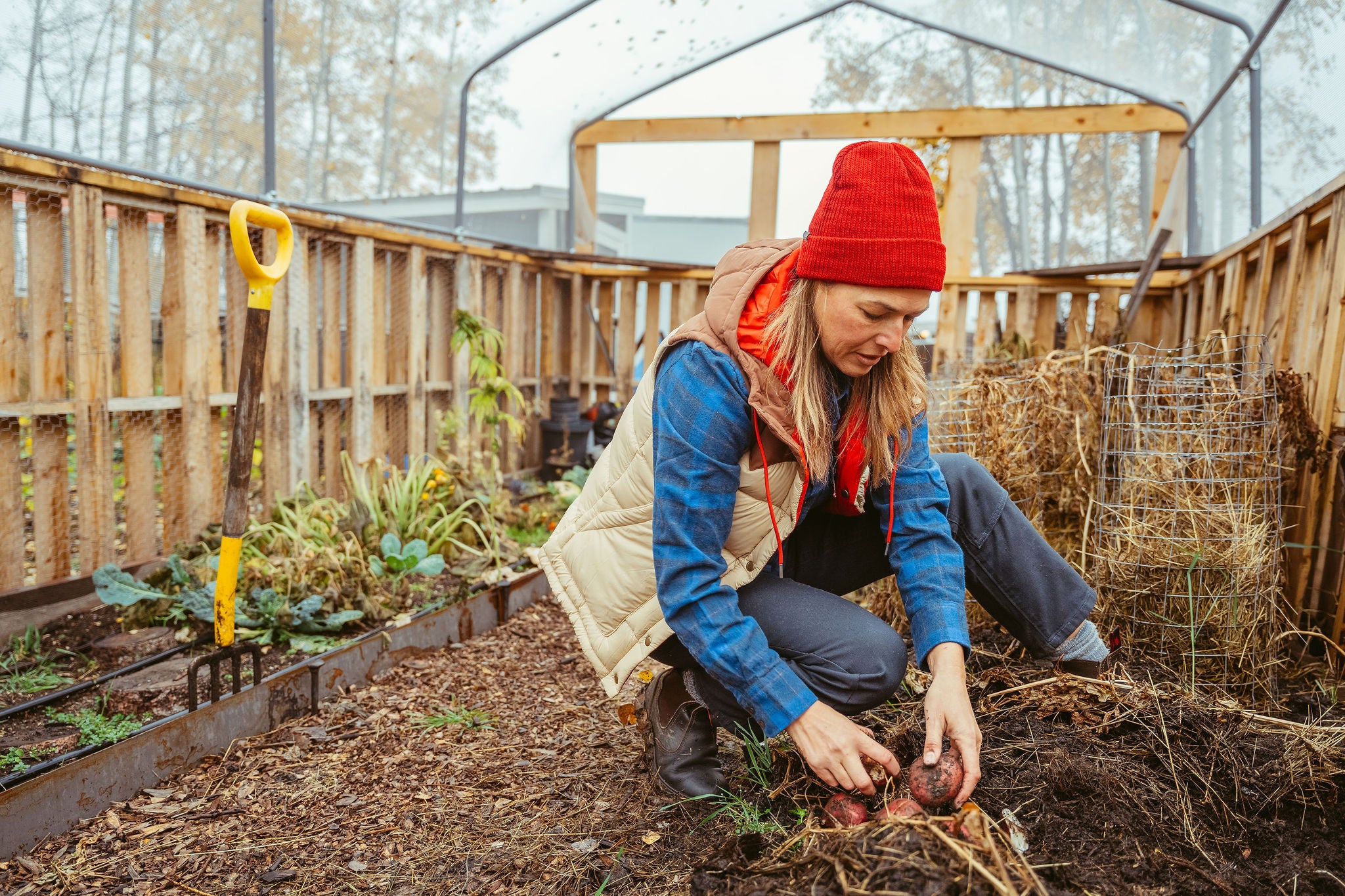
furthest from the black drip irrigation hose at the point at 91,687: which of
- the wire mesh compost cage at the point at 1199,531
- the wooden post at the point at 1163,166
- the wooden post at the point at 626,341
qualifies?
the wooden post at the point at 1163,166

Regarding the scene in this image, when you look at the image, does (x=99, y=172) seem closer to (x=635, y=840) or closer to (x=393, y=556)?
(x=393, y=556)

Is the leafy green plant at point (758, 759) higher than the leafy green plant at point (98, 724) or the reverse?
higher

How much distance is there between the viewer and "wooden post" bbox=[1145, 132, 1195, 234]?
592cm

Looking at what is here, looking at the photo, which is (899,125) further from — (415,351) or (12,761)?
(12,761)

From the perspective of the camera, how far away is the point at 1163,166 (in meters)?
5.99

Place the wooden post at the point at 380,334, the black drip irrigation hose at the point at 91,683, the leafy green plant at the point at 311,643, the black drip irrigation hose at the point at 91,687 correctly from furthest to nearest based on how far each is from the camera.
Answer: the wooden post at the point at 380,334, the leafy green plant at the point at 311,643, the black drip irrigation hose at the point at 91,683, the black drip irrigation hose at the point at 91,687

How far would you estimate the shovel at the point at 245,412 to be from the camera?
196 centimetres

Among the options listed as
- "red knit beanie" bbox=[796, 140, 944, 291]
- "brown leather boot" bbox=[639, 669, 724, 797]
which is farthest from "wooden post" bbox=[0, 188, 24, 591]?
"red knit beanie" bbox=[796, 140, 944, 291]

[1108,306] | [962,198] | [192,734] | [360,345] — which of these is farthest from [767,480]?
[962,198]

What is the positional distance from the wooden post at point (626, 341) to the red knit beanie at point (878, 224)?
16.3 ft

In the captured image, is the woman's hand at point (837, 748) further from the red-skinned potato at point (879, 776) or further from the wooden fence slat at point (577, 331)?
the wooden fence slat at point (577, 331)

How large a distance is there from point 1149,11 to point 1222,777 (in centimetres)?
516

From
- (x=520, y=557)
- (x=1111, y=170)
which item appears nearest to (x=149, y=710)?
(x=520, y=557)

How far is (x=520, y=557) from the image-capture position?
3744 millimetres
